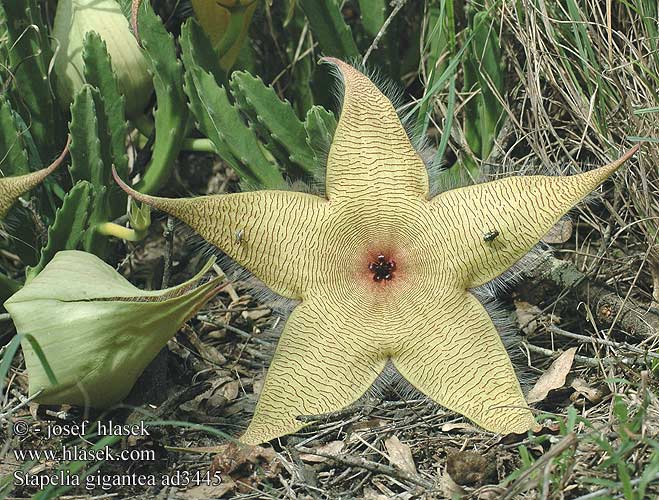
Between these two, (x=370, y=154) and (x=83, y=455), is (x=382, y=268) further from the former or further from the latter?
(x=83, y=455)

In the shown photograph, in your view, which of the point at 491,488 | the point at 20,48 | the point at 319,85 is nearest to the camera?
the point at 491,488

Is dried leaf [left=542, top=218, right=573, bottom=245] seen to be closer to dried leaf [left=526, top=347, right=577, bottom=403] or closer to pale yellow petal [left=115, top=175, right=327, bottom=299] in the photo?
dried leaf [left=526, top=347, right=577, bottom=403]

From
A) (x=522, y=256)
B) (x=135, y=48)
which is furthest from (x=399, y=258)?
(x=135, y=48)

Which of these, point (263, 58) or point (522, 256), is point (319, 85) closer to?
point (263, 58)

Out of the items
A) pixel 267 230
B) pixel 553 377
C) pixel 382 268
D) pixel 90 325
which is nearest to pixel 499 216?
pixel 382 268

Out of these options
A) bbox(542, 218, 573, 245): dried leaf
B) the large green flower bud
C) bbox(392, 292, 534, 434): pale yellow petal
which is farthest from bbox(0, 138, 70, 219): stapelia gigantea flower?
bbox(542, 218, 573, 245): dried leaf

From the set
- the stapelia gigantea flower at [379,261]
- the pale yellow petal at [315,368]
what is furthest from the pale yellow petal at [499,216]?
the pale yellow petal at [315,368]

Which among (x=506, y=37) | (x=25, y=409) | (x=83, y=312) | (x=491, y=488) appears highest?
(x=506, y=37)
